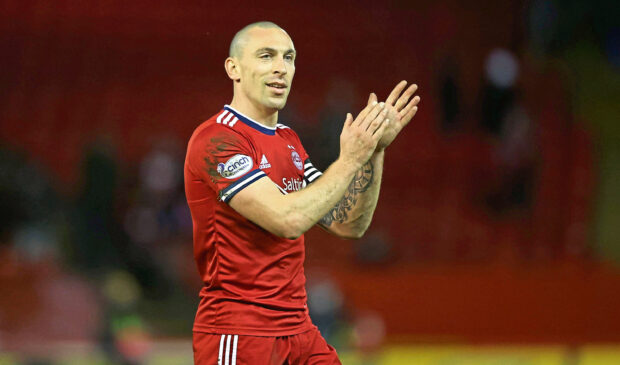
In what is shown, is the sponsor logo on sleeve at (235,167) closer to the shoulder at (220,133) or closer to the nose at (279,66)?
the shoulder at (220,133)

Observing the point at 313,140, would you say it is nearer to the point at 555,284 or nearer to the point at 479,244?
the point at 479,244

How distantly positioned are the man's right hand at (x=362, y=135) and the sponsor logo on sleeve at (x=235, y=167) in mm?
338

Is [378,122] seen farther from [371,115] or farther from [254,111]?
[254,111]

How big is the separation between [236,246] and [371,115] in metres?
0.68

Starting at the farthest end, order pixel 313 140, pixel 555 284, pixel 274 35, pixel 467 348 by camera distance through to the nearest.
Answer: pixel 313 140 → pixel 555 284 → pixel 467 348 → pixel 274 35

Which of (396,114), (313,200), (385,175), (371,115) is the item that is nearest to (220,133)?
(313,200)

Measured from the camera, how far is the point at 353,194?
3416 mm

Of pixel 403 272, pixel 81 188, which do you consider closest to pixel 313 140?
pixel 403 272

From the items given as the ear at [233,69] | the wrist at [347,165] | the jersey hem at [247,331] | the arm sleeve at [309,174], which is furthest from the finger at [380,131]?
the jersey hem at [247,331]

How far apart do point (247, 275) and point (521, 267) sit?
615 centimetres

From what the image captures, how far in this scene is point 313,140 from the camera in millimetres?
8961

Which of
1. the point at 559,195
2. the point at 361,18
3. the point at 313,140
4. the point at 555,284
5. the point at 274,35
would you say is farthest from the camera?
the point at 361,18

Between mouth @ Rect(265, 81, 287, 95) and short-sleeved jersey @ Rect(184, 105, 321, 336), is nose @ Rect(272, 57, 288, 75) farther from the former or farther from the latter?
short-sleeved jersey @ Rect(184, 105, 321, 336)

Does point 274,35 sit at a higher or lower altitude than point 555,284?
higher
